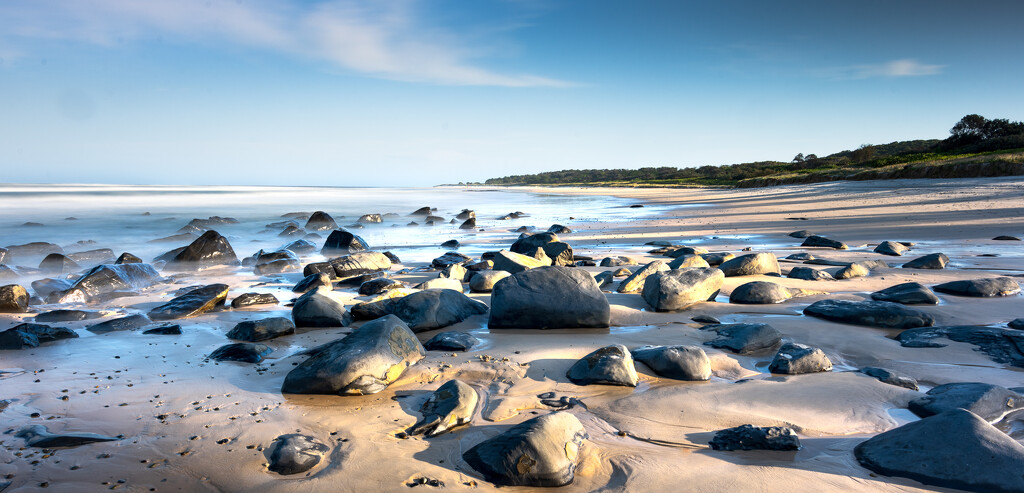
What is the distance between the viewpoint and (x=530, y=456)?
6.57ft

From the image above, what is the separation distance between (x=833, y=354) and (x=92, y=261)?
1062 cm

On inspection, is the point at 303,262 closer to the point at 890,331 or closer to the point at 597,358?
the point at 597,358

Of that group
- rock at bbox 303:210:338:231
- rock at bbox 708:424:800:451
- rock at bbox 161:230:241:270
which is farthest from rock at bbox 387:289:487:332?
rock at bbox 303:210:338:231

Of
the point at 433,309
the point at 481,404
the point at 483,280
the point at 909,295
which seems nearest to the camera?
the point at 481,404

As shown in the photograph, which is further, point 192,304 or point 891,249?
point 891,249

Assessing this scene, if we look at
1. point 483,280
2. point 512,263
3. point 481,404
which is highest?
point 512,263

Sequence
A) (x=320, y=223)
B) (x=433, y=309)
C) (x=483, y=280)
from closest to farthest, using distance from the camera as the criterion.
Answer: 1. (x=433, y=309)
2. (x=483, y=280)
3. (x=320, y=223)

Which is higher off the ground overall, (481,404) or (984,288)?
(984,288)

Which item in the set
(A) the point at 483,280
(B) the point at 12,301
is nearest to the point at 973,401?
(A) the point at 483,280

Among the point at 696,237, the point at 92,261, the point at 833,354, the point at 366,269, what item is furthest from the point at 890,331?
the point at 92,261

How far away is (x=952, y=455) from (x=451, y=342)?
2633 millimetres

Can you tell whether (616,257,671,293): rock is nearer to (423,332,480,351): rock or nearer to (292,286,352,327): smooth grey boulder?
(423,332,480,351): rock

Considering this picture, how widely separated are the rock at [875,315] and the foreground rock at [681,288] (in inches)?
33.8

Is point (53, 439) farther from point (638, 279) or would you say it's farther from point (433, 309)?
point (638, 279)
